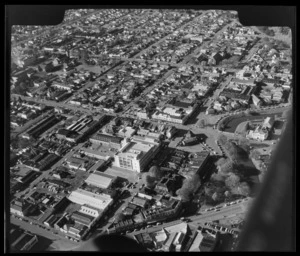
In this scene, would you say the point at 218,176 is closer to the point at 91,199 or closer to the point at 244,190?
the point at 244,190

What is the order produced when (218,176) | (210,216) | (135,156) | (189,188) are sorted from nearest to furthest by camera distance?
(210,216), (189,188), (218,176), (135,156)

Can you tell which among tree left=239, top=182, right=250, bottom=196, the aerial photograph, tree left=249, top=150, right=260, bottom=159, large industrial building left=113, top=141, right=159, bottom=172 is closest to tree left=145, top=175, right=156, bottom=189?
the aerial photograph

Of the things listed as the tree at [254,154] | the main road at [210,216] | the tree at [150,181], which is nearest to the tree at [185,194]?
the main road at [210,216]

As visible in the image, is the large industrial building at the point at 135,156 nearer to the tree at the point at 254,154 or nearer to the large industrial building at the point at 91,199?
the large industrial building at the point at 91,199

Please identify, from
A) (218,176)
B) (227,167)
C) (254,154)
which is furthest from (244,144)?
(218,176)

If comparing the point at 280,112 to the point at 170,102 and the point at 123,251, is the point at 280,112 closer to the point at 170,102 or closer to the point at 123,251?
the point at 170,102

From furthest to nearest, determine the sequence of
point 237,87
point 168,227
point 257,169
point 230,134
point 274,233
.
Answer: point 237,87 < point 230,134 < point 257,169 < point 168,227 < point 274,233

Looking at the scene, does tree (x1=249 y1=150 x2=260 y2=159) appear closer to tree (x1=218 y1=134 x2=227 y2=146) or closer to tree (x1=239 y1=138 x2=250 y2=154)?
tree (x1=239 y1=138 x2=250 y2=154)
